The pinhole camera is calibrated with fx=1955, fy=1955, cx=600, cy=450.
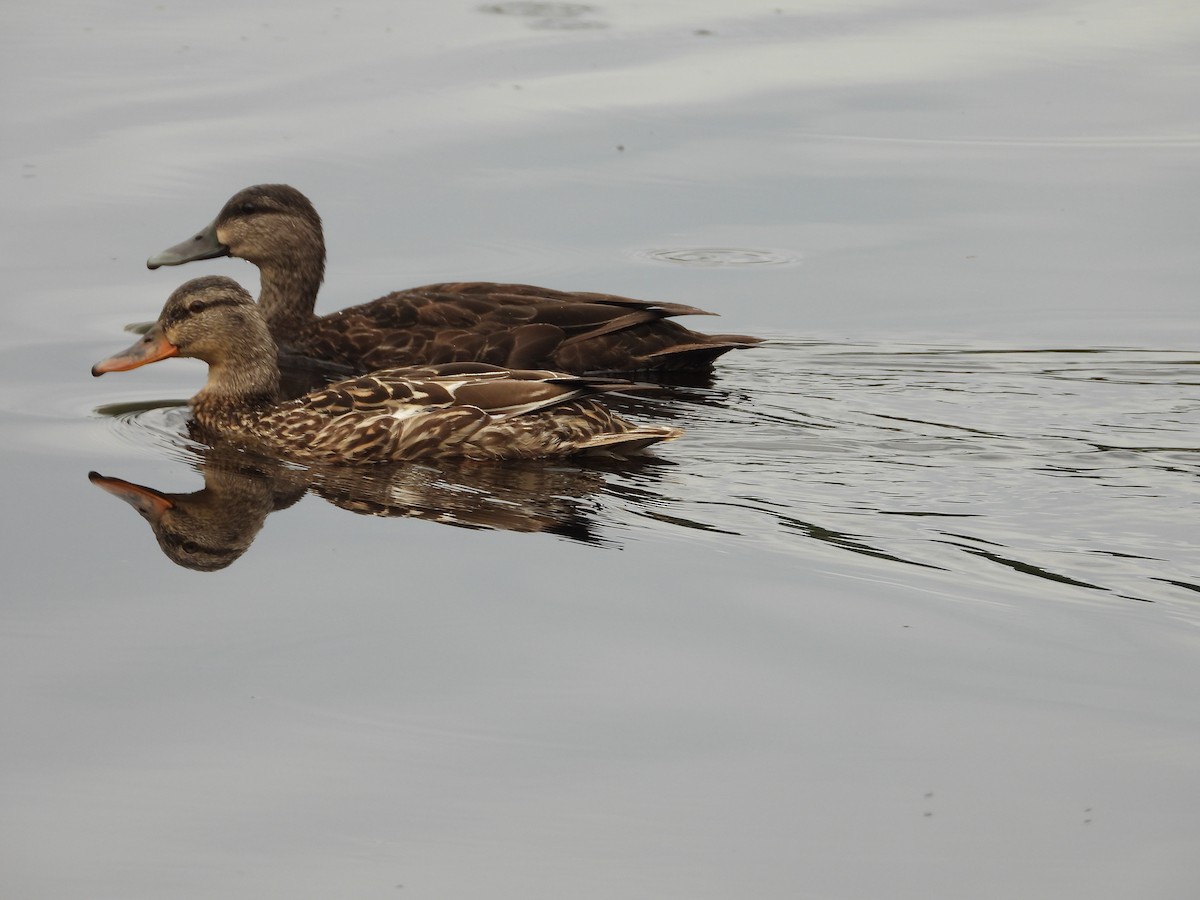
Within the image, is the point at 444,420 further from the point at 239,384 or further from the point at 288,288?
the point at 288,288

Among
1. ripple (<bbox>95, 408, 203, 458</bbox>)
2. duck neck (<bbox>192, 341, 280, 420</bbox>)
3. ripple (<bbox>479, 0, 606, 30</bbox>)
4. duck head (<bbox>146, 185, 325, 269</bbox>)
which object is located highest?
ripple (<bbox>479, 0, 606, 30</bbox>)

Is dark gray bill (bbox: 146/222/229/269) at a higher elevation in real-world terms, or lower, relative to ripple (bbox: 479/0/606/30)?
lower

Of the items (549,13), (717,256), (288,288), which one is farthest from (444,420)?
(549,13)

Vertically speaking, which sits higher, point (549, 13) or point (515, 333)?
point (549, 13)

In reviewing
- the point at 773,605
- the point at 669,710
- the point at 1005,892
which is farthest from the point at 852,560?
the point at 1005,892

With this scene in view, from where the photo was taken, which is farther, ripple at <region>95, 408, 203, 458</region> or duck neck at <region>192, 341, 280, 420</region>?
duck neck at <region>192, 341, 280, 420</region>

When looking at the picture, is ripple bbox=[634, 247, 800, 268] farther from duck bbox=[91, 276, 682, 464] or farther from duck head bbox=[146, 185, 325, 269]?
duck bbox=[91, 276, 682, 464]

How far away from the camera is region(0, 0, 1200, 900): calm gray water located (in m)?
5.64

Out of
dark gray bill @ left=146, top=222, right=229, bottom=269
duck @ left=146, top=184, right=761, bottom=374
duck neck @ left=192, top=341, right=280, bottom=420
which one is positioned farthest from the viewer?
dark gray bill @ left=146, top=222, right=229, bottom=269

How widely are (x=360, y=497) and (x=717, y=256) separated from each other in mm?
4458

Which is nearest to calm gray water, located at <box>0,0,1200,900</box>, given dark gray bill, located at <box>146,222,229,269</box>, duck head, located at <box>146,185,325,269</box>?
dark gray bill, located at <box>146,222,229,269</box>

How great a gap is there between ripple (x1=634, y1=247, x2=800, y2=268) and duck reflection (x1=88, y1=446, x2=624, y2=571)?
140 inches

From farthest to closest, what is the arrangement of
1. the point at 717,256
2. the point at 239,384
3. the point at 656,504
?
1. the point at 717,256
2. the point at 239,384
3. the point at 656,504

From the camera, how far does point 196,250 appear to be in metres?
11.9
